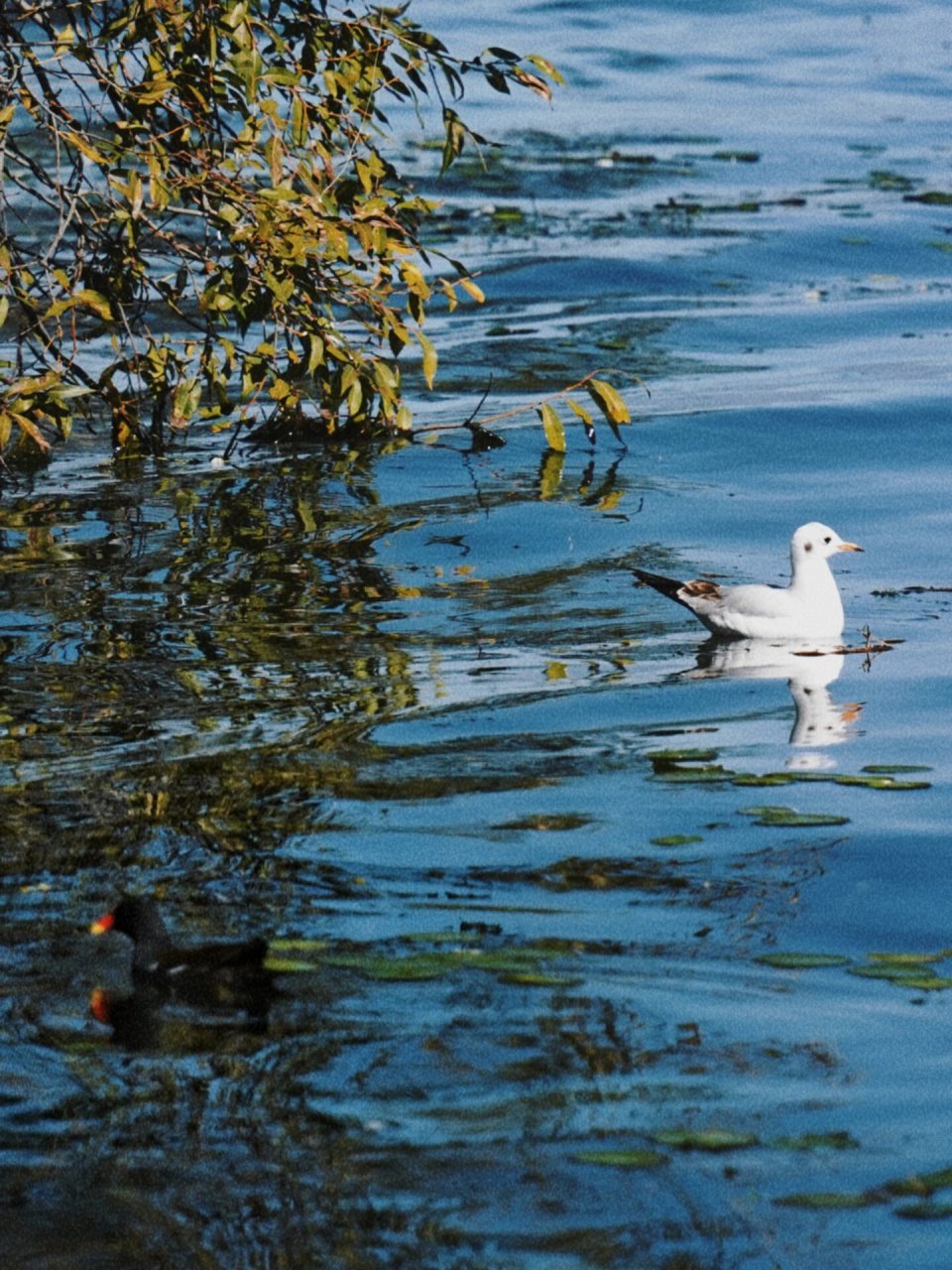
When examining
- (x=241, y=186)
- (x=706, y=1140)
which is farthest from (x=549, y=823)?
(x=241, y=186)

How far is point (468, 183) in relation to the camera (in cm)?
2259

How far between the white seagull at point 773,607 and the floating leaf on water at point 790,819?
7.98 feet

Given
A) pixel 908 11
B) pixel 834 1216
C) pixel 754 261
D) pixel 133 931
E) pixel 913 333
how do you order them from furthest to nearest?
pixel 908 11 < pixel 754 261 < pixel 913 333 < pixel 133 931 < pixel 834 1216

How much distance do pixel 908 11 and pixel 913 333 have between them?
22768 mm

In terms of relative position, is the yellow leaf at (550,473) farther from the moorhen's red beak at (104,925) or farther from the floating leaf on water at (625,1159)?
the floating leaf on water at (625,1159)

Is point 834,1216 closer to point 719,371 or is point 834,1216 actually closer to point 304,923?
point 304,923

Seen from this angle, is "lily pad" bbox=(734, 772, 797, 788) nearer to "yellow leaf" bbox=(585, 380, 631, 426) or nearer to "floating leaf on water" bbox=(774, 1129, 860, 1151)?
"floating leaf on water" bbox=(774, 1129, 860, 1151)

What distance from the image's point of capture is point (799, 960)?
5.68 metres

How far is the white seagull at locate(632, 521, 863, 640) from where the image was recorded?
916 cm

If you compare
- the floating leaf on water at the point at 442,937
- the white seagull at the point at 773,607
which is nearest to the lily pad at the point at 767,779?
the floating leaf on water at the point at 442,937

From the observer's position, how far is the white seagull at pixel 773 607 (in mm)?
9156

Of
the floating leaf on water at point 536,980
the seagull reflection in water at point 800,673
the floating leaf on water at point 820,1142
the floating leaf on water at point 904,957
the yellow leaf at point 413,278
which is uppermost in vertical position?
the yellow leaf at point 413,278

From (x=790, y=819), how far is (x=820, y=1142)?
2.06m

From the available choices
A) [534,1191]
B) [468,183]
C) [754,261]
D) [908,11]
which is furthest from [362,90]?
[908,11]
